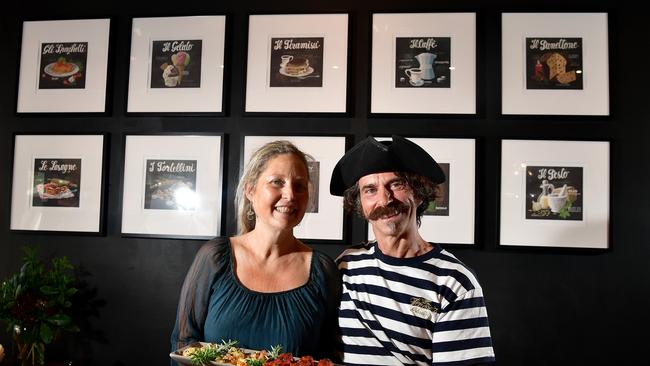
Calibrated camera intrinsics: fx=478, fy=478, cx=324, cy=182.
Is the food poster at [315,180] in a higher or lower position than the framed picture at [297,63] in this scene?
lower

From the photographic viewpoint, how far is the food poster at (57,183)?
10.0 feet

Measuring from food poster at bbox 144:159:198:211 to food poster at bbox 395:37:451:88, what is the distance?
54.2 inches

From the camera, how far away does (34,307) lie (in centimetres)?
261

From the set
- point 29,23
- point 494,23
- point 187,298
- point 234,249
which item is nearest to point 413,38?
point 494,23

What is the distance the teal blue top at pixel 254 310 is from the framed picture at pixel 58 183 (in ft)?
5.09

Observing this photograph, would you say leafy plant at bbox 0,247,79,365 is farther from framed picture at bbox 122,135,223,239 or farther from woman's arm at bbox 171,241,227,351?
woman's arm at bbox 171,241,227,351

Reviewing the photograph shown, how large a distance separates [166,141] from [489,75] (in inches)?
78.7

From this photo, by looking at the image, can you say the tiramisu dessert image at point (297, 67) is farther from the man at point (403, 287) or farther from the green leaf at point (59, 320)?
the green leaf at point (59, 320)

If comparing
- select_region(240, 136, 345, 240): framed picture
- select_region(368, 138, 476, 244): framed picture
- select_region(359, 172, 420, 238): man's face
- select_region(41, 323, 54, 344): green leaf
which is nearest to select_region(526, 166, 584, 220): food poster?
select_region(368, 138, 476, 244): framed picture

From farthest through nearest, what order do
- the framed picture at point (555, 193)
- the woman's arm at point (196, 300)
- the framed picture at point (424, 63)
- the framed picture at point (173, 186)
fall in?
the framed picture at point (173, 186) → the framed picture at point (424, 63) → the framed picture at point (555, 193) → the woman's arm at point (196, 300)

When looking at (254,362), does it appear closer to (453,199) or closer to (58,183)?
(453,199)

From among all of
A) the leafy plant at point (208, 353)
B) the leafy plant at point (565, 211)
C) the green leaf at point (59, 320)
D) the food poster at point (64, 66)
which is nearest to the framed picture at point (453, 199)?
the leafy plant at point (565, 211)

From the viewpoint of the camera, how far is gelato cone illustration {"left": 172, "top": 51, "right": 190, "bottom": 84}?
118 inches

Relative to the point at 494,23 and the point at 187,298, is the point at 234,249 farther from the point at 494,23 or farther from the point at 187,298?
the point at 494,23
